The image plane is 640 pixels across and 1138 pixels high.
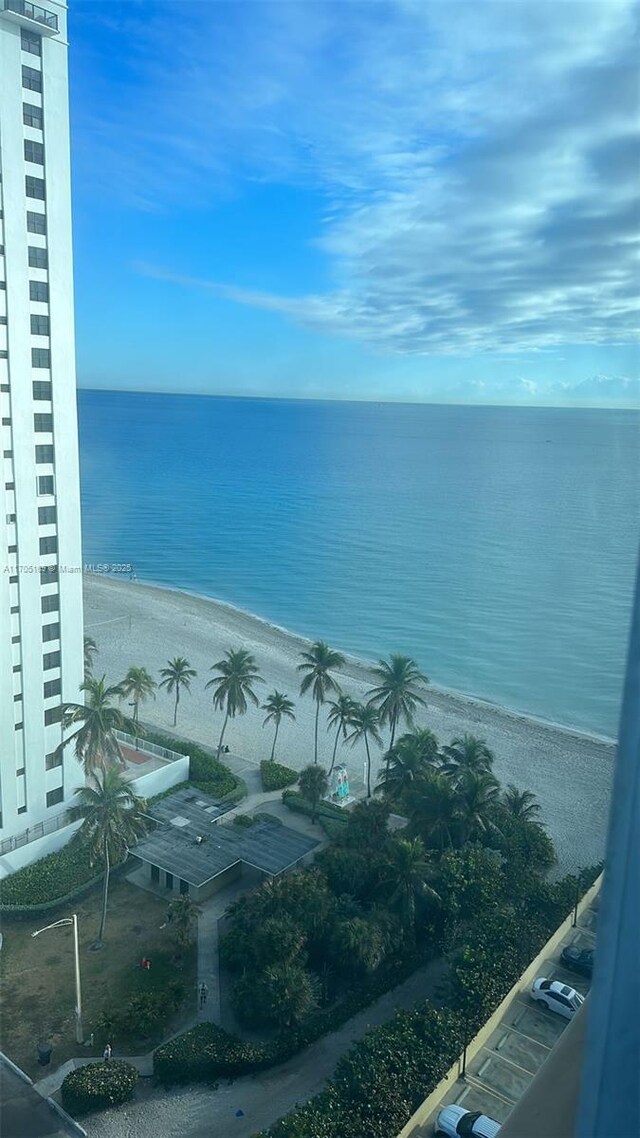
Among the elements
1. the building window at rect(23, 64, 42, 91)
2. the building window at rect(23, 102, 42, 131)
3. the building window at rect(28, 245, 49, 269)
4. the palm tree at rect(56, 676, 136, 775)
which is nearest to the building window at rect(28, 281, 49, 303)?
the building window at rect(28, 245, 49, 269)

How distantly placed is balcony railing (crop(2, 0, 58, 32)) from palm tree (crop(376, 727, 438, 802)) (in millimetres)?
7078

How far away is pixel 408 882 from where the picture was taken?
21.3ft

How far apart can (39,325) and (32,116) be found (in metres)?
1.63

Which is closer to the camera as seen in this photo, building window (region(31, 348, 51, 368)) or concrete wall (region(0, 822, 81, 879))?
building window (region(31, 348, 51, 368))

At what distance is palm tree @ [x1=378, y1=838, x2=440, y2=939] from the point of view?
21.1 ft

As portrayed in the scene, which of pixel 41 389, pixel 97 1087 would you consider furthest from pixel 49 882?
pixel 41 389

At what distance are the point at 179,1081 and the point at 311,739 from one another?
6600 mm

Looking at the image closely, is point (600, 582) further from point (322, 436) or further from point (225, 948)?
point (322, 436)

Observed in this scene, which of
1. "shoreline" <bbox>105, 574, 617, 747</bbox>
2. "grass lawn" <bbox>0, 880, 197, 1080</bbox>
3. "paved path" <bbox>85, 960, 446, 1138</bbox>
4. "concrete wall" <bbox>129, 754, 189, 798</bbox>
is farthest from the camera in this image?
"shoreline" <bbox>105, 574, 617, 747</bbox>

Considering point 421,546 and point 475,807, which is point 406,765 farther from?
point 421,546

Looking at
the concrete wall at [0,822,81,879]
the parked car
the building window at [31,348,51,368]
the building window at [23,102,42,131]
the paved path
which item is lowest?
the paved path

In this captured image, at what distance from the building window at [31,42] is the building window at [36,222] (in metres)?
1.21

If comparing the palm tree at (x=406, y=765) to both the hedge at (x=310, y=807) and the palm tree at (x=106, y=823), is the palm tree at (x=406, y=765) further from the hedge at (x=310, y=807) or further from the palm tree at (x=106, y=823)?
the palm tree at (x=106, y=823)

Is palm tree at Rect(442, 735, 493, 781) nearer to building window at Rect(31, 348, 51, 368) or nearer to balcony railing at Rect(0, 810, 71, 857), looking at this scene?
balcony railing at Rect(0, 810, 71, 857)
